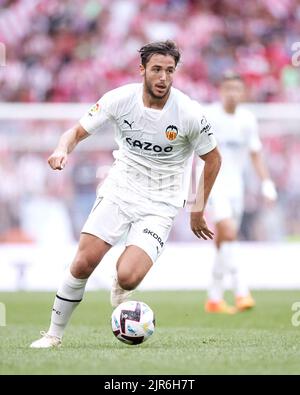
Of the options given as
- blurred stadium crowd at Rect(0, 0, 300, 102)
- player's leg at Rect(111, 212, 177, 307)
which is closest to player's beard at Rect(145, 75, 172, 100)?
player's leg at Rect(111, 212, 177, 307)

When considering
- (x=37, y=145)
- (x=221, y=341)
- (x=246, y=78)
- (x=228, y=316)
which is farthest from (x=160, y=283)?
(x=221, y=341)

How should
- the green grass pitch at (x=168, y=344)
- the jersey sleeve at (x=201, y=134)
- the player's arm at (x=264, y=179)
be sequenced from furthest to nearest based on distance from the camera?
the player's arm at (x=264, y=179)
the jersey sleeve at (x=201, y=134)
the green grass pitch at (x=168, y=344)

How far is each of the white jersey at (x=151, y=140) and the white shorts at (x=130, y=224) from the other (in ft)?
0.35

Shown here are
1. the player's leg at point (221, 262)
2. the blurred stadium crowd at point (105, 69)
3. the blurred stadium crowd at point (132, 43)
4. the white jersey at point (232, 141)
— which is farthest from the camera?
the blurred stadium crowd at point (132, 43)

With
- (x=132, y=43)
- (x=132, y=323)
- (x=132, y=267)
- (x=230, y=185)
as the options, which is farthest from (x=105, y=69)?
(x=132, y=323)

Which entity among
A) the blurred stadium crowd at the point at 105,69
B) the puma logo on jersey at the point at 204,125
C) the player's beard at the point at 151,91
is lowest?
the puma logo on jersey at the point at 204,125

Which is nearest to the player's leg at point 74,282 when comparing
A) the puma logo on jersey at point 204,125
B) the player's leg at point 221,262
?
the puma logo on jersey at point 204,125

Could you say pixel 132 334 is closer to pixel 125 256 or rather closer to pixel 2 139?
pixel 125 256

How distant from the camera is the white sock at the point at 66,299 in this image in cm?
802

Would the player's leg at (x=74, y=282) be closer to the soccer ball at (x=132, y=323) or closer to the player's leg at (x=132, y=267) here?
the player's leg at (x=132, y=267)

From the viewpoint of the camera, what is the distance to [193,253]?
16.4 m

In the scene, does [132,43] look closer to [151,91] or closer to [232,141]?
[232,141]

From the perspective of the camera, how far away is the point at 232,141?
13.1 m
